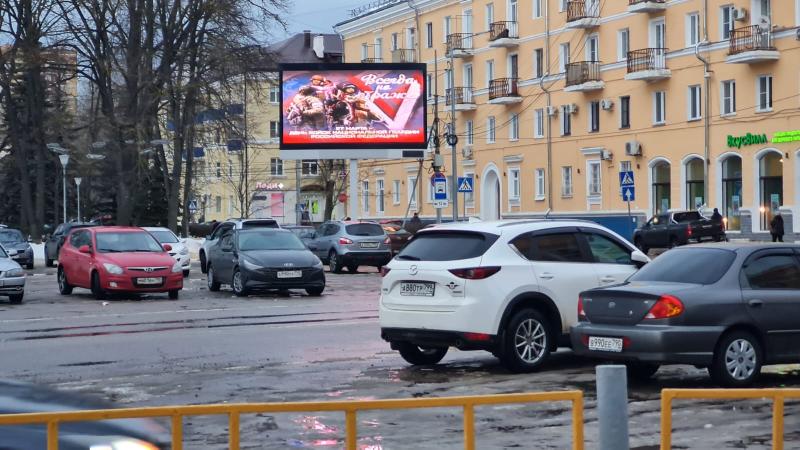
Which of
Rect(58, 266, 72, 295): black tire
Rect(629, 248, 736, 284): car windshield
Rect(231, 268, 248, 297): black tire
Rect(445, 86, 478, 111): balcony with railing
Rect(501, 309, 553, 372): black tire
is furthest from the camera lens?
Rect(445, 86, 478, 111): balcony with railing

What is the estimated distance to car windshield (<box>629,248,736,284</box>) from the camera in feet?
39.7

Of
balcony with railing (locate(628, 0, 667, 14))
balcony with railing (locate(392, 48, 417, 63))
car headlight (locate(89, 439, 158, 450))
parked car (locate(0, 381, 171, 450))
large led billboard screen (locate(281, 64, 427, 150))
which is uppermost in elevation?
balcony with railing (locate(392, 48, 417, 63))

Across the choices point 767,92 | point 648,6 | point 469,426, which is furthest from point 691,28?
point 469,426

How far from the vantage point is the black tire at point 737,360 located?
11.7 meters

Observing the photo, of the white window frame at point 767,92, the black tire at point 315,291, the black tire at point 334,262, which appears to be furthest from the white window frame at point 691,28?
the black tire at point 315,291

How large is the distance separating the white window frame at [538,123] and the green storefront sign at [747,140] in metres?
15.0

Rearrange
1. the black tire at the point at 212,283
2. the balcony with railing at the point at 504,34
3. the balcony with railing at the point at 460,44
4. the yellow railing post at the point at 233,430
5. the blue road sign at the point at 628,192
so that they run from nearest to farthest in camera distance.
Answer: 1. the yellow railing post at the point at 233,430
2. the black tire at the point at 212,283
3. the blue road sign at the point at 628,192
4. the balcony with railing at the point at 504,34
5. the balcony with railing at the point at 460,44

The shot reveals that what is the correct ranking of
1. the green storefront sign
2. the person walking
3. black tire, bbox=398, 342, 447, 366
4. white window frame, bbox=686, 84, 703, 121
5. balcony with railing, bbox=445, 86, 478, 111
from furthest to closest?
1. balcony with railing, bbox=445, 86, 478, 111
2. white window frame, bbox=686, 84, 703, 121
3. the green storefront sign
4. the person walking
5. black tire, bbox=398, 342, 447, 366

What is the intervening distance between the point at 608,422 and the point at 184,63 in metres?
46.1

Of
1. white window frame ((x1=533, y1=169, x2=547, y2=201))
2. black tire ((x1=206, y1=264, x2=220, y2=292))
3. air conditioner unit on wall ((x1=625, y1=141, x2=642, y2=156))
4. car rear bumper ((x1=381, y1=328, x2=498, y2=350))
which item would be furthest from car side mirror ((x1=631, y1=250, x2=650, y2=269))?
white window frame ((x1=533, y1=169, x2=547, y2=201))

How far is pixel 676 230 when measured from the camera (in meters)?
49.4

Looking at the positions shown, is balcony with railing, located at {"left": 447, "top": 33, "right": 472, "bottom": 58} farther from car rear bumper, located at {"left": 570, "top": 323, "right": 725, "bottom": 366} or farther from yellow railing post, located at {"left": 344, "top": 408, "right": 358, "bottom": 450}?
yellow railing post, located at {"left": 344, "top": 408, "right": 358, "bottom": 450}

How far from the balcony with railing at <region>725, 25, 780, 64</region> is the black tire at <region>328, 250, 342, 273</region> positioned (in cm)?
1966

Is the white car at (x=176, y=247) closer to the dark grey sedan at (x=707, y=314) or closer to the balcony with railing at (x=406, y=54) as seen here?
the dark grey sedan at (x=707, y=314)
